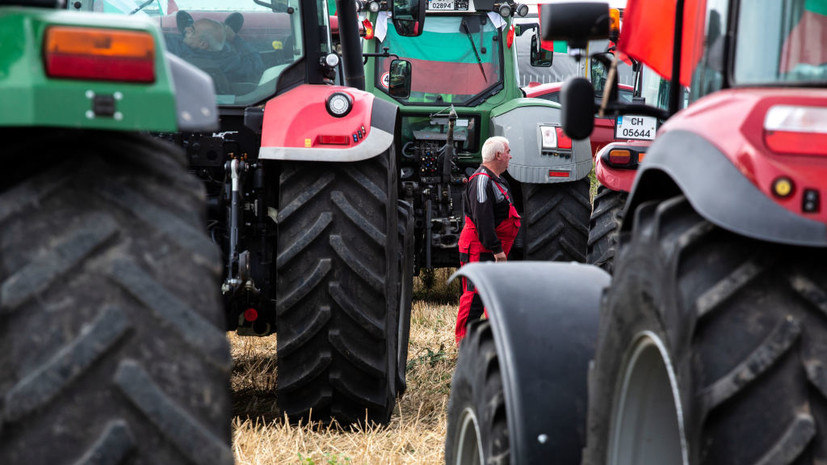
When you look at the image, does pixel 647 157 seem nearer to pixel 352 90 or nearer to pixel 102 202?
pixel 102 202

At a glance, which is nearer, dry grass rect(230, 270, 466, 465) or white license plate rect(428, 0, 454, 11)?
dry grass rect(230, 270, 466, 465)

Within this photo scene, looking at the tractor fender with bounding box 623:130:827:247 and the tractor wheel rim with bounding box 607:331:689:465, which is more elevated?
the tractor fender with bounding box 623:130:827:247

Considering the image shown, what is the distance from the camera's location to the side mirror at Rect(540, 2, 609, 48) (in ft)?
8.78

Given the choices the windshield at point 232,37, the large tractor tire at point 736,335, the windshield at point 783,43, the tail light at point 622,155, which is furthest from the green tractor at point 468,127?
the large tractor tire at point 736,335

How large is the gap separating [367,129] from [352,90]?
357mm

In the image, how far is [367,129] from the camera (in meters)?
4.81

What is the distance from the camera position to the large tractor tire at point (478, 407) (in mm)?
2693

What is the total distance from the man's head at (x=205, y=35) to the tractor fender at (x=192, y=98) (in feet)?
10.4

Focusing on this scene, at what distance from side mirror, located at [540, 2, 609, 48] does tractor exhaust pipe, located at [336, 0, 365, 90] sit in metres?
2.89

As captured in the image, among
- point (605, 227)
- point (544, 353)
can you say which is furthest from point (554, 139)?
point (544, 353)

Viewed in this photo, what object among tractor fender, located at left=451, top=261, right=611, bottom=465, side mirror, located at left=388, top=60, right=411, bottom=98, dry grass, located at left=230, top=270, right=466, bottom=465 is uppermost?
tractor fender, located at left=451, top=261, right=611, bottom=465

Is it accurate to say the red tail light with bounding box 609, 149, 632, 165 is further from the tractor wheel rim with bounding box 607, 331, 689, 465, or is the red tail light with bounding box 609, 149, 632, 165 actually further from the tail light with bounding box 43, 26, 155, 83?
the tail light with bounding box 43, 26, 155, 83

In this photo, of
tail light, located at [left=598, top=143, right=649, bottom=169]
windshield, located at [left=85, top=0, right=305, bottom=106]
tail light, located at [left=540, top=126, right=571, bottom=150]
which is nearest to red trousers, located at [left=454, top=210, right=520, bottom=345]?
tail light, located at [left=540, top=126, right=571, bottom=150]

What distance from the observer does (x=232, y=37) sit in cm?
505
